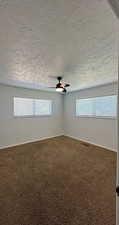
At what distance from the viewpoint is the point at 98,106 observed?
3.91 m

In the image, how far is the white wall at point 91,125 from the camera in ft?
11.2

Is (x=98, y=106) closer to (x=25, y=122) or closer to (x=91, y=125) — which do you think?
(x=91, y=125)

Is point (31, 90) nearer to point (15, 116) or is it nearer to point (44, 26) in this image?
point (15, 116)

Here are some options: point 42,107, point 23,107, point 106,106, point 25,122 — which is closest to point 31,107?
point 23,107

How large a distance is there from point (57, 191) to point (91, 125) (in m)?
2.93

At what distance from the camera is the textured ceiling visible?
0.89 m

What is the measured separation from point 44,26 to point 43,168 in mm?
2614

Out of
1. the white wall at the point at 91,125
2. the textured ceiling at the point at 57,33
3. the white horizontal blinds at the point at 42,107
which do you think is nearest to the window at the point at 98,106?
the white wall at the point at 91,125

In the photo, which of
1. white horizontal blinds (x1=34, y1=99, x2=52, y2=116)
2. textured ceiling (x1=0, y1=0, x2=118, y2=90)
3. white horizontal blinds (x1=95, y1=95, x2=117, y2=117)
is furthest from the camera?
white horizontal blinds (x1=34, y1=99, x2=52, y2=116)

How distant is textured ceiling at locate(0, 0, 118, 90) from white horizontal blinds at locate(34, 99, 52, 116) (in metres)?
2.72

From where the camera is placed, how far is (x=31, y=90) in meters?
4.34

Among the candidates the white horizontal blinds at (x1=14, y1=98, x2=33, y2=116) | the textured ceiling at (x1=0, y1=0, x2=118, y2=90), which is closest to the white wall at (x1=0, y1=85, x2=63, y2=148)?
the white horizontal blinds at (x1=14, y1=98, x2=33, y2=116)

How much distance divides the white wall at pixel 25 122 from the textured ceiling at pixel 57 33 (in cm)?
194

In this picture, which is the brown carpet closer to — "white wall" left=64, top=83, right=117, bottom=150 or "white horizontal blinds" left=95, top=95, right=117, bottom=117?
"white wall" left=64, top=83, right=117, bottom=150
